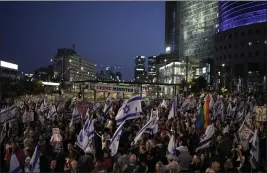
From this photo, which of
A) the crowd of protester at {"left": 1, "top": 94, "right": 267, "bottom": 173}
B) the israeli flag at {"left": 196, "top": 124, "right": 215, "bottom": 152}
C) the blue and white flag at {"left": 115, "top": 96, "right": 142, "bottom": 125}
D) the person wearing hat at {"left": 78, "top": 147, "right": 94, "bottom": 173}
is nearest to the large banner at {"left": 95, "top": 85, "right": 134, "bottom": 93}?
the crowd of protester at {"left": 1, "top": 94, "right": 267, "bottom": 173}

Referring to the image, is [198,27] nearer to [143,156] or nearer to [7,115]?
[7,115]

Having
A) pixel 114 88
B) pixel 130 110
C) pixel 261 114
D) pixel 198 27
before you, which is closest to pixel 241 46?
pixel 198 27

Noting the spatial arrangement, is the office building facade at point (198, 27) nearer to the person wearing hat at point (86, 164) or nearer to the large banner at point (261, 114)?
the large banner at point (261, 114)

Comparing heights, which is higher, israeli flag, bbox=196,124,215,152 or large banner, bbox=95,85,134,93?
large banner, bbox=95,85,134,93

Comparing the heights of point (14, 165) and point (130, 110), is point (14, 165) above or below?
below

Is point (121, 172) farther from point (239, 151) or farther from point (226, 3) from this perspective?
point (226, 3)

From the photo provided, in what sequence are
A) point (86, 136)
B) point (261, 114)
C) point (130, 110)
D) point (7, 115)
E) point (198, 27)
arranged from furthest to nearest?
point (198, 27)
point (261, 114)
point (7, 115)
point (130, 110)
point (86, 136)

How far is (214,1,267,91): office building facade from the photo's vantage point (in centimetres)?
10100

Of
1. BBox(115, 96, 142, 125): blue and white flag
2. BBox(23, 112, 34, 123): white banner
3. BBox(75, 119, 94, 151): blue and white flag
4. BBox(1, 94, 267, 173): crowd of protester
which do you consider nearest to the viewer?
BBox(1, 94, 267, 173): crowd of protester

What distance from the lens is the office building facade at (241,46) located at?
101 meters

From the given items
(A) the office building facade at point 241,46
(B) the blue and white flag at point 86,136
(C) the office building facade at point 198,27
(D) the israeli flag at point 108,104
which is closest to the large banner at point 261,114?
(B) the blue and white flag at point 86,136

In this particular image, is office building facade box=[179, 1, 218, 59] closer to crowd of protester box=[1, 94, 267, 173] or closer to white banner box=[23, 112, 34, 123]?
white banner box=[23, 112, 34, 123]

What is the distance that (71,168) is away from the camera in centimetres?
1003

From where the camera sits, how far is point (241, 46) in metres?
108
